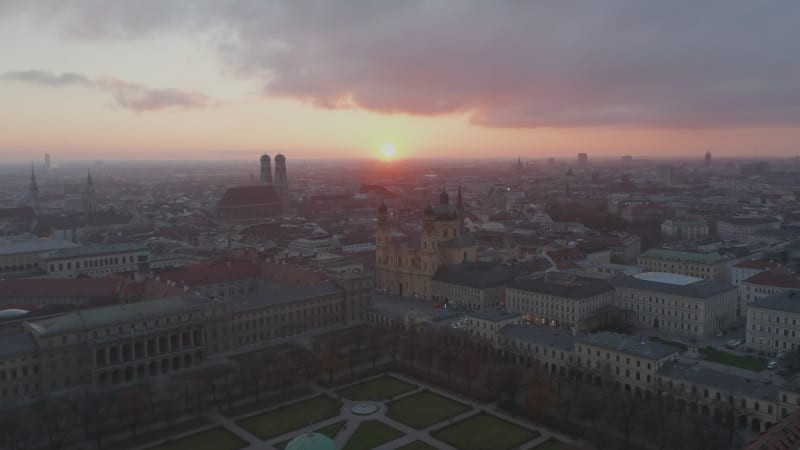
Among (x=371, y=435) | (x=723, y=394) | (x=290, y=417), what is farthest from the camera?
(x=290, y=417)

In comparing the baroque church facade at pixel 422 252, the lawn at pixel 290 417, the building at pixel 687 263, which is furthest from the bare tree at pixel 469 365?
the building at pixel 687 263

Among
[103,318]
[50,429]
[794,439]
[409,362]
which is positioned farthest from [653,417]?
[103,318]

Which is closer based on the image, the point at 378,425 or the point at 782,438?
the point at 782,438

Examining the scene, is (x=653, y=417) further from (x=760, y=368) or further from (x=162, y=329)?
(x=162, y=329)

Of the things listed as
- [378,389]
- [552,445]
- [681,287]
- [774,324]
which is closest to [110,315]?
[378,389]

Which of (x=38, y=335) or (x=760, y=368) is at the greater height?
(x=38, y=335)

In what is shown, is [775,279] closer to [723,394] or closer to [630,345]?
[630,345]
